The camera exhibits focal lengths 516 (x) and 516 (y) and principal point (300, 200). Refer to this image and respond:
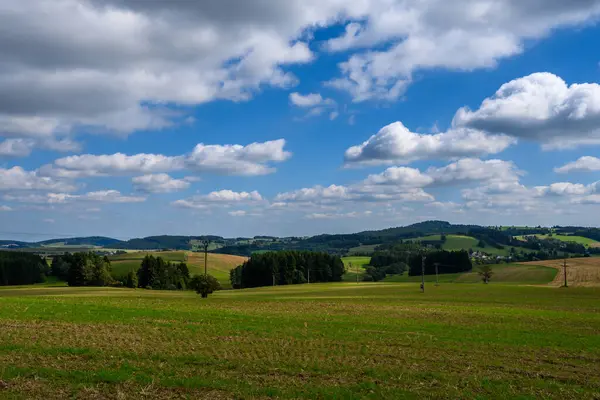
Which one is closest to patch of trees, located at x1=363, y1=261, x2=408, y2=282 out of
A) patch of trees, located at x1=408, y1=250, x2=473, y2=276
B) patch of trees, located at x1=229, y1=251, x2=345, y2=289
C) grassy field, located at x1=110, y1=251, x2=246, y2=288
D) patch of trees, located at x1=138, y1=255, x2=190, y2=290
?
patch of trees, located at x1=408, y1=250, x2=473, y2=276

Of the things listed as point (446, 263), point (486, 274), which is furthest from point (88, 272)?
point (446, 263)

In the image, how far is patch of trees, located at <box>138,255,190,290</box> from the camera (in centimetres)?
13475

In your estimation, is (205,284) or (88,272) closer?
(205,284)

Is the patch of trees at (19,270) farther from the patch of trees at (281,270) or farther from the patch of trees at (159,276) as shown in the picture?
the patch of trees at (281,270)

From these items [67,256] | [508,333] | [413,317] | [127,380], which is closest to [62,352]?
[127,380]

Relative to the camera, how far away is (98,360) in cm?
1908

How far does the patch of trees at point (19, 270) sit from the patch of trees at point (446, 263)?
117 m

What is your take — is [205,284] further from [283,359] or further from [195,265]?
[195,265]

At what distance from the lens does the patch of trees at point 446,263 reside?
568 ft

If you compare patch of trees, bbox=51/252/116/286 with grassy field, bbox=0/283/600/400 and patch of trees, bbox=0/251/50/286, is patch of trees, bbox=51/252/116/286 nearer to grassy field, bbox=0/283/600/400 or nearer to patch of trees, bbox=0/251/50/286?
patch of trees, bbox=0/251/50/286

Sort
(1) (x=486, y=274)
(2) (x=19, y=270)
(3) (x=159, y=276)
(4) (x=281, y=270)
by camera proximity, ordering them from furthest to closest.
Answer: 1. (4) (x=281, y=270)
2. (2) (x=19, y=270)
3. (3) (x=159, y=276)
4. (1) (x=486, y=274)

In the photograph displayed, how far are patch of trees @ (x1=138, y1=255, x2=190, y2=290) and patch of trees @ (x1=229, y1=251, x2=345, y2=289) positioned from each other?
1892 centimetres

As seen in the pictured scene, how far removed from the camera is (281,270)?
493 ft

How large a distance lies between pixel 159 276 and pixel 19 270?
39.2 metres
